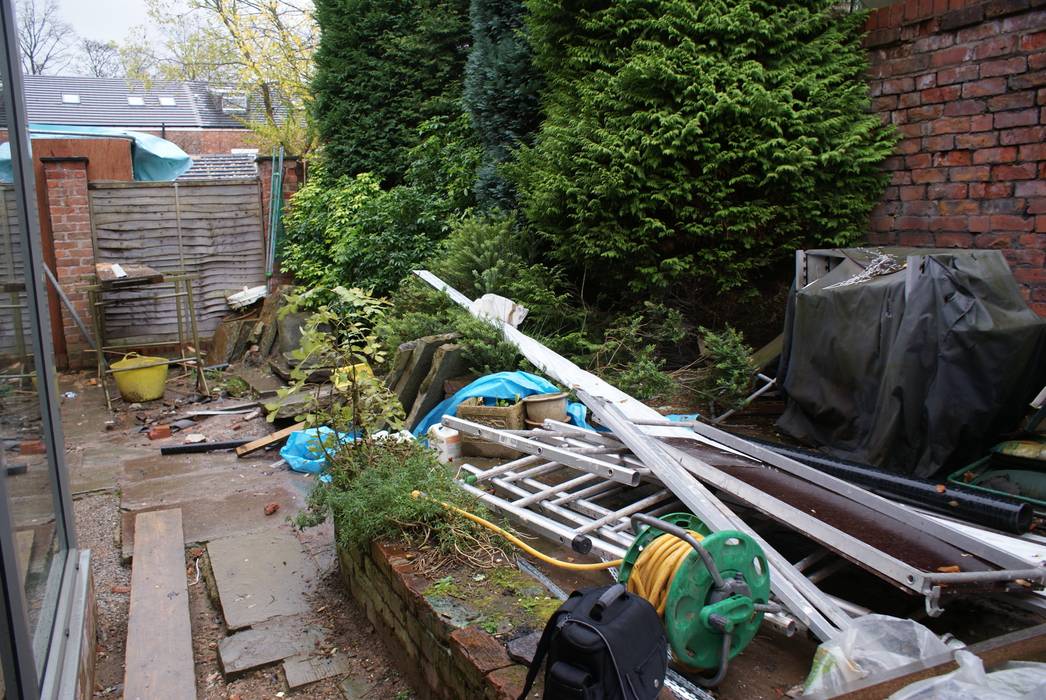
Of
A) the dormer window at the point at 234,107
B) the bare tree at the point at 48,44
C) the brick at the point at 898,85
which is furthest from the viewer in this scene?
the bare tree at the point at 48,44

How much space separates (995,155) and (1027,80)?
0.46m

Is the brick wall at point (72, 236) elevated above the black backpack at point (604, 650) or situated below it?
below

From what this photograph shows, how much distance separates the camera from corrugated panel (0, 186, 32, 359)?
2.42 metres

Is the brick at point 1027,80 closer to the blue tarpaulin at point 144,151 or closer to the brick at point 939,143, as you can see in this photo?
the brick at point 939,143

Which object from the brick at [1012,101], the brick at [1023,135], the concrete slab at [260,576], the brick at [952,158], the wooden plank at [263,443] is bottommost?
the wooden plank at [263,443]

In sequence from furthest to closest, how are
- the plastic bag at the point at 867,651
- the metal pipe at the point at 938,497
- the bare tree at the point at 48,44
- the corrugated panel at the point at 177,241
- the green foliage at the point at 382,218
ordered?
the bare tree at the point at 48,44 → the corrugated panel at the point at 177,241 → the green foliage at the point at 382,218 → the metal pipe at the point at 938,497 → the plastic bag at the point at 867,651

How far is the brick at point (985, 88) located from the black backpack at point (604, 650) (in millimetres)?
4590

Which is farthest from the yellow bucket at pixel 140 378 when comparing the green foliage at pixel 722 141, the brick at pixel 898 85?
the brick at pixel 898 85

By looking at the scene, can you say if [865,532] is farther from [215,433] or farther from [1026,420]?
[215,433]

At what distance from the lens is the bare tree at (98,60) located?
31.3 m

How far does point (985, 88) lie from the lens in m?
5.00

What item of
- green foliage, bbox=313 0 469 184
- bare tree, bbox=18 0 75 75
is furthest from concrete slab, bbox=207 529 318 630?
bare tree, bbox=18 0 75 75

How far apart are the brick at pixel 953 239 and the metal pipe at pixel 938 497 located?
252 cm

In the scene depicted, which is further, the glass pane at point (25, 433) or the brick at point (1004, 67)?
the brick at point (1004, 67)
